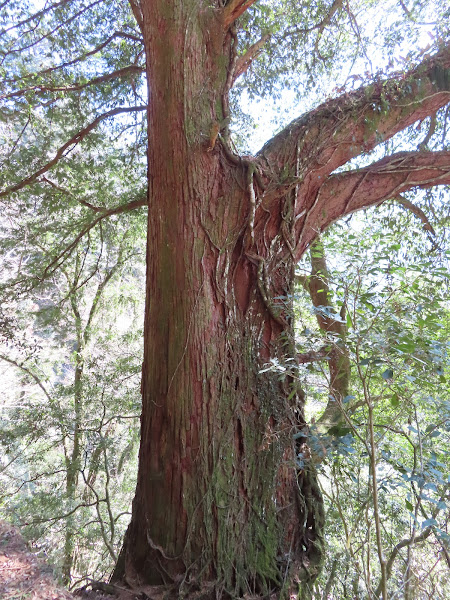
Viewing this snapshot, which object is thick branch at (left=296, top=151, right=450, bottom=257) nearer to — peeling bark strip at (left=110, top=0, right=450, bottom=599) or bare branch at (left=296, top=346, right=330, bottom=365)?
peeling bark strip at (left=110, top=0, right=450, bottom=599)

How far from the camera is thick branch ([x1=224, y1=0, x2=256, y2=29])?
242 centimetres

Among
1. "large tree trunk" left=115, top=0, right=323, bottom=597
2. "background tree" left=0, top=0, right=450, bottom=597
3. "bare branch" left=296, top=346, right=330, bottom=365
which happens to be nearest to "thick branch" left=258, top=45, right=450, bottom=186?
"background tree" left=0, top=0, right=450, bottom=597

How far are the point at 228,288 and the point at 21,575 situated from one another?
1469 millimetres

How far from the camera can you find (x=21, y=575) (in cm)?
135

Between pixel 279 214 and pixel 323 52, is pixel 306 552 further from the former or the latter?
pixel 323 52

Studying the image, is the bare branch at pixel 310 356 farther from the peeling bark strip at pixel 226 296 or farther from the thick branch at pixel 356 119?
the thick branch at pixel 356 119

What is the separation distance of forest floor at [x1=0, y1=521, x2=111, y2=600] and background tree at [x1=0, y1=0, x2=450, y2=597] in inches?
18.9

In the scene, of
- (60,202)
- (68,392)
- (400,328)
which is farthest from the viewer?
(68,392)

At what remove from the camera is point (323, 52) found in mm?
4148

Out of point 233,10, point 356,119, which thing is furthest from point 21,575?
point 233,10

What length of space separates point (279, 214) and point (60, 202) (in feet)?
8.83

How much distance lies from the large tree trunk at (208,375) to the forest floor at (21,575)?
0.48 metres

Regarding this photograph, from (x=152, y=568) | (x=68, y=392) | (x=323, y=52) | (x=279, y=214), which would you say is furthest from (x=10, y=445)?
(x=323, y=52)

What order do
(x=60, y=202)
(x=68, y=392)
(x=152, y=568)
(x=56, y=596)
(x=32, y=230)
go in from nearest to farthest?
(x=56, y=596) → (x=152, y=568) → (x=60, y=202) → (x=32, y=230) → (x=68, y=392)
